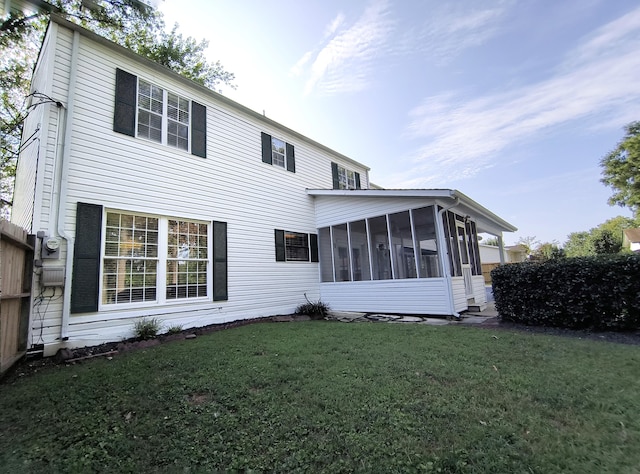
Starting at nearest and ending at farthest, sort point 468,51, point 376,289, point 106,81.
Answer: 1. point 106,81
2. point 376,289
3. point 468,51

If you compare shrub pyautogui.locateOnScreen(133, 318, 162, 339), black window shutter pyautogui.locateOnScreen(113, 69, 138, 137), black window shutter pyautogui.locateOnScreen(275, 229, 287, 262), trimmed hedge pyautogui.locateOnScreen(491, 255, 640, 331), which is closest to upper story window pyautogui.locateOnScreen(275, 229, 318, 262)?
black window shutter pyautogui.locateOnScreen(275, 229, 287, 262)

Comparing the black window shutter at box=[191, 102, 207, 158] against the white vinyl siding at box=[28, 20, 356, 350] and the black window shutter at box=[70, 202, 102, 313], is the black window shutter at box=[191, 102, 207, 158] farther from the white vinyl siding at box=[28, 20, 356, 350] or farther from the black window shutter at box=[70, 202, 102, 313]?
the black window shutter at box=[70, 202, 102, 313]

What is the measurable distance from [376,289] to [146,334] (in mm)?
5562

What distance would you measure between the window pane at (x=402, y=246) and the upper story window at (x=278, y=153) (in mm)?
3683

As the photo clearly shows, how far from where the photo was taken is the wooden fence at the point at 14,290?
3.51 m

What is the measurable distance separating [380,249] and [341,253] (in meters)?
1.46

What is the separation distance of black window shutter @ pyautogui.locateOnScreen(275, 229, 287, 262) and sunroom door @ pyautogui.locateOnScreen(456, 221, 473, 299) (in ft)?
16.6

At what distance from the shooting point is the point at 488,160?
16.2 metres

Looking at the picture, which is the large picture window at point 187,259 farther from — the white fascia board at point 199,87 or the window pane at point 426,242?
the window pane at point 426,242

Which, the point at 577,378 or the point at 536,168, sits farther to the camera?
the point at 536,168

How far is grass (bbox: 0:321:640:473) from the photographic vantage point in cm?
191

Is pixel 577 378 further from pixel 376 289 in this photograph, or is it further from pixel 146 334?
pixel 146 334

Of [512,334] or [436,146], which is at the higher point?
[436,146]

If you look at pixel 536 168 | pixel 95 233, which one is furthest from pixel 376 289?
pixel 536 168
